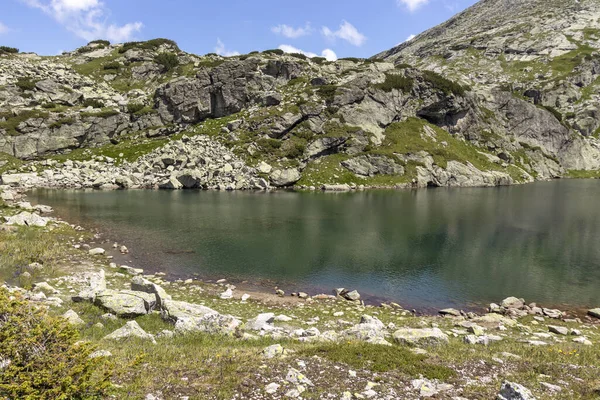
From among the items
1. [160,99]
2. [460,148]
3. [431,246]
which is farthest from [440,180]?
[160,99]

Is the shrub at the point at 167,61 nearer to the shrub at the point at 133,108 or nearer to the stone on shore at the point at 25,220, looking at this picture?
the shrub at the point at 133,108

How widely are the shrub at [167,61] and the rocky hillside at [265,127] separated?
1.59ft

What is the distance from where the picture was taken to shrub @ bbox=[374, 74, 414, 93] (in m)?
139

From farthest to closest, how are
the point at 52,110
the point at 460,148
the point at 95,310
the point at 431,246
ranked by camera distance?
the point at 460,148, the point at 52,110, the point at 431,246, the point at 95,310

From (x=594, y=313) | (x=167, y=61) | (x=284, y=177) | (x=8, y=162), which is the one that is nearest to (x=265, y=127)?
(x=284, y=177)

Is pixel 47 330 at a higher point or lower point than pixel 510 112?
lower

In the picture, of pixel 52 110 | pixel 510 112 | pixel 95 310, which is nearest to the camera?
pixel 95 310

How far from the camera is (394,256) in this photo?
40750mm

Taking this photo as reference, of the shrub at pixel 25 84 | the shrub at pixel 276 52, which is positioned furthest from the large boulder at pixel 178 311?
the shrub at pixel 276 52

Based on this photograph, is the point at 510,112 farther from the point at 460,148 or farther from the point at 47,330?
the point at 47,330

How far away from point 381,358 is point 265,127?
4511 inches

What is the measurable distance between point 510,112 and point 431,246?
501 ft

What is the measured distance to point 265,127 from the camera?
402 ft

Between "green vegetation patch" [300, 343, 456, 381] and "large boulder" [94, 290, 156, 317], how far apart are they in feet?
36.0
